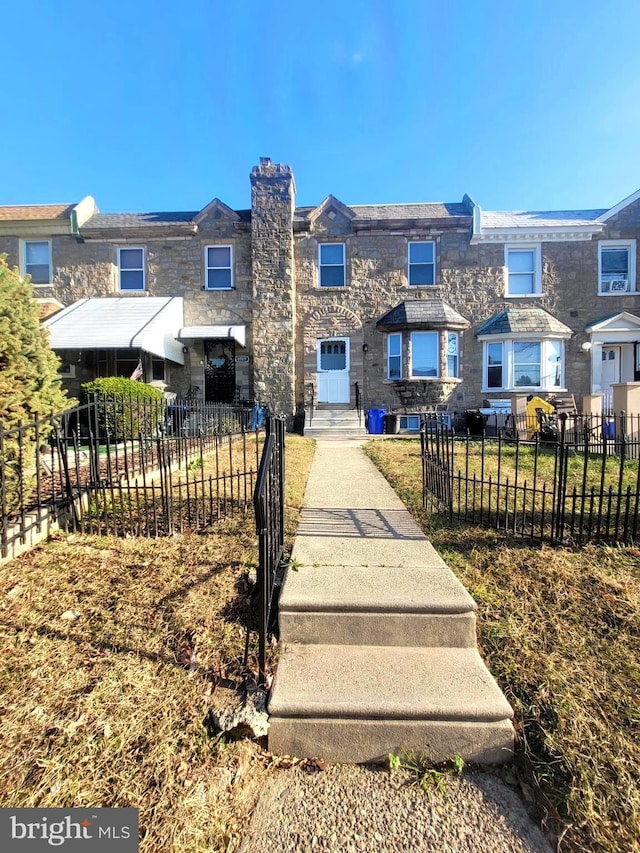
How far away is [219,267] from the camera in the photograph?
15898 millimetres

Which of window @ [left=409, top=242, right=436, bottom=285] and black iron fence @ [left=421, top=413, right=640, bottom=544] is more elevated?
window @ [left=409, top=242, right=436, bottom=285]

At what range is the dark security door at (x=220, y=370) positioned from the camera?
1602 cm

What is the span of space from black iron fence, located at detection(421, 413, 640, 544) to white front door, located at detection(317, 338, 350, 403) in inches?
301

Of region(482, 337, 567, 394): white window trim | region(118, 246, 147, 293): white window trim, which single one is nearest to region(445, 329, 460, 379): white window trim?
region(482, 337, 567, 394): white window trim

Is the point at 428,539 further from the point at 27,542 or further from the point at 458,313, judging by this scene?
the point at 458,313

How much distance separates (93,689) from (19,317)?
12.7 feet

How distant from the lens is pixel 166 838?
5.77 feet

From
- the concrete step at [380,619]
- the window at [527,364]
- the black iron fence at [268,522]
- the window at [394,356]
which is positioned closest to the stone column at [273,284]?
the window at [394,356]

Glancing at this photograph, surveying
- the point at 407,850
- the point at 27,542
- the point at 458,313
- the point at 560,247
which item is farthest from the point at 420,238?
the point at 407,850

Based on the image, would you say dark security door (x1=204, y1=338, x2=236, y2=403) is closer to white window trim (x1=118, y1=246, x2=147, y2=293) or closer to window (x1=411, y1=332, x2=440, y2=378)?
white window trim (x1=118, y1=246, x2=147, y2=293)

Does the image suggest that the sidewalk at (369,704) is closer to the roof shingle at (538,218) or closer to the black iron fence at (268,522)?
the black iron fence at (268,522)

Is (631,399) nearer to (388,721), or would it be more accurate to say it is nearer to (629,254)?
(629,254)

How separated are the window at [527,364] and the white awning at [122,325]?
11.9 m

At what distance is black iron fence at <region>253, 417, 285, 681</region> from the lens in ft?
8.46
